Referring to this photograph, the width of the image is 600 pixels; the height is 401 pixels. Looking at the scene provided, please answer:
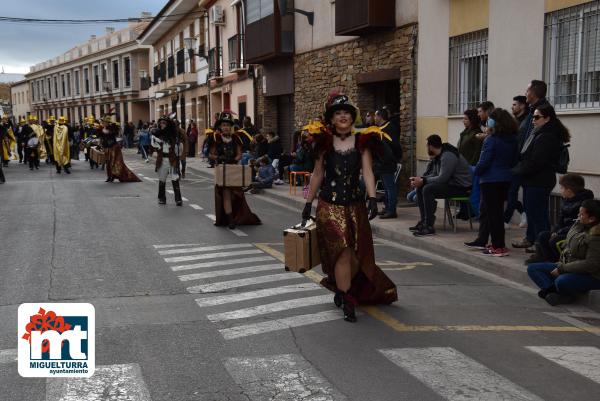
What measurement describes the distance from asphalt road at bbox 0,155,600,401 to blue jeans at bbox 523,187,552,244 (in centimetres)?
96

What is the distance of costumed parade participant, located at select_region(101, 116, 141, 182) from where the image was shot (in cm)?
2073

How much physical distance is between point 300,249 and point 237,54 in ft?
77.0

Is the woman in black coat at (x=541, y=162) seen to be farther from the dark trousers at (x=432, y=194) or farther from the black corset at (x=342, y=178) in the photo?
the black corset at (x=342, y=178)

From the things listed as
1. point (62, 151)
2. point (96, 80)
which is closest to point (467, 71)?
point (62, 151)

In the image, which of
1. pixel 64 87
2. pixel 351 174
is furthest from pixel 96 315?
pixel 64 87

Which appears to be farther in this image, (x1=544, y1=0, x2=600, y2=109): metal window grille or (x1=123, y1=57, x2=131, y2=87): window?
(x1=123, y1=57, x2=131, y2=87): window

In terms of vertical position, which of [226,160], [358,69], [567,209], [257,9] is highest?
[257,9]

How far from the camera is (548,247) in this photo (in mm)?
7754

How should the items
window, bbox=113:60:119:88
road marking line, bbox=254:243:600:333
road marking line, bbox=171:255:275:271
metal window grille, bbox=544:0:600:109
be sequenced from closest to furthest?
road marking line, bbox=254:243:600:333, road marking line, bbox=171:255:275:271, metal window grille, bbox=544:0:600:109, window, bbox=113:60:119:88

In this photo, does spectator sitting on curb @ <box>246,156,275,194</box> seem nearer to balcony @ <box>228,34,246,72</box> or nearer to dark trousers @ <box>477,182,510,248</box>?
dark trousers @ <box>477,182,510,248</box>

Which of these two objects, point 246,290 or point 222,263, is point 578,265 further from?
point 222,263

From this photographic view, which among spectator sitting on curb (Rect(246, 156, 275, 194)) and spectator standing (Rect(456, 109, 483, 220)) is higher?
spectator standing (Rect(456, 109, 483, 220))

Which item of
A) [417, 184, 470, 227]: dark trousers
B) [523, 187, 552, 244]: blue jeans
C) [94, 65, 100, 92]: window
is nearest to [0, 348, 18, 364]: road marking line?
[523, 187, 552, 244]: blue jeans

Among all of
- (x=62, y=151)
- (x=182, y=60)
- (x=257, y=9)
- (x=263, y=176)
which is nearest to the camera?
(x=263, y=176)
